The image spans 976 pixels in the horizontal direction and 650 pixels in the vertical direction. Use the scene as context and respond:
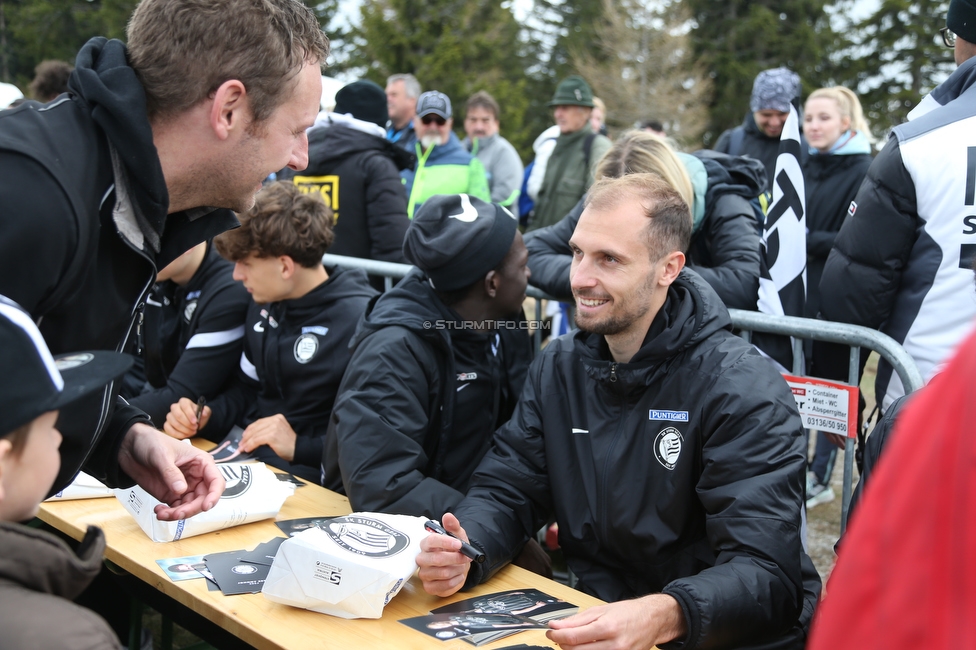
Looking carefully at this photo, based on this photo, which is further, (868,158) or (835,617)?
(868,158)

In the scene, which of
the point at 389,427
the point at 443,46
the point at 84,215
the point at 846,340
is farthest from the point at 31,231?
the point at 443,46

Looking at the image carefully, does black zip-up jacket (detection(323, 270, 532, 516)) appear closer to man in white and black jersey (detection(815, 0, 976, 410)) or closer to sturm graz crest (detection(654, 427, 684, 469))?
sturm graz crest (detection(654, 427, 684, 469))

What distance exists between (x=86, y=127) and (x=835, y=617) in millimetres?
1609

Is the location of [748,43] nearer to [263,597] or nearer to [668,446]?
[668,446]

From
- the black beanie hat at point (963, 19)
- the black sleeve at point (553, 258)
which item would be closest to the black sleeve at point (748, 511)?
the black sleeve at point (553, 258)

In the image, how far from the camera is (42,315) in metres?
1.64

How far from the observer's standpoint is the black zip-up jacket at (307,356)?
12.6 feet

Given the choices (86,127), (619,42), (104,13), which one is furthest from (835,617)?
(619,42)

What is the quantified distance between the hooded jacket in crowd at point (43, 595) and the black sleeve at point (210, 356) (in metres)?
2.85

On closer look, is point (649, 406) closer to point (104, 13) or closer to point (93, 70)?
point (93, 70)

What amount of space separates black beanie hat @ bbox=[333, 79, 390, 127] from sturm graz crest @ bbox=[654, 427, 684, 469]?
152 inches

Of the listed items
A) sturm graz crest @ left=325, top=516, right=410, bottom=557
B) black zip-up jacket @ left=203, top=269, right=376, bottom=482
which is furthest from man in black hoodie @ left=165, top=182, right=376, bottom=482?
sturm graz crest @ left=325, top=516, right=410, bottom=557

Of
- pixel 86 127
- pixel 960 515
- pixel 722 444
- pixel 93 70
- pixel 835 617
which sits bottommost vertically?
pixel 722 444

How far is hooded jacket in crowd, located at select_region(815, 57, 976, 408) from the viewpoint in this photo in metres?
2.90
